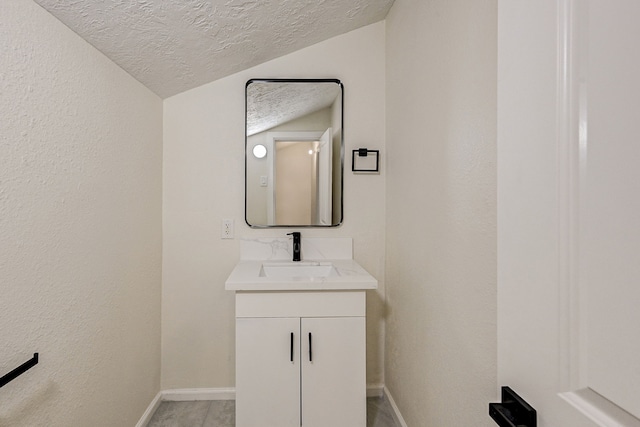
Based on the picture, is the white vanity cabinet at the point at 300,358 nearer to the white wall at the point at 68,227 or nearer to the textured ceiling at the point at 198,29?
the white wall at the point at 68,227

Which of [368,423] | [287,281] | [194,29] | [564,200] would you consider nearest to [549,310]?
[564,200]

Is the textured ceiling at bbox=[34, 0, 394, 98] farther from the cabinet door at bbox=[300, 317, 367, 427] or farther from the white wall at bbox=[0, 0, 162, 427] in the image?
the cabinet door at bbox=[300, 317, 367, 427]

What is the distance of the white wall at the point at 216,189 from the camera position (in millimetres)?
2178

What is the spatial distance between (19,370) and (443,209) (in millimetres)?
1448

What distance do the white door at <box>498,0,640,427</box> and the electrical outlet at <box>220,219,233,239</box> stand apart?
1837 millimetres

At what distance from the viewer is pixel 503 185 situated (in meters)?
0.59

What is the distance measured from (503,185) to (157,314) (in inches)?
83.1

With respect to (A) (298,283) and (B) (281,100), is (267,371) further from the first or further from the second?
(B) (281,100)

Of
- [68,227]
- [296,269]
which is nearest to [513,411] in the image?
[68,227]

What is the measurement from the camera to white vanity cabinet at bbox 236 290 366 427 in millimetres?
1643

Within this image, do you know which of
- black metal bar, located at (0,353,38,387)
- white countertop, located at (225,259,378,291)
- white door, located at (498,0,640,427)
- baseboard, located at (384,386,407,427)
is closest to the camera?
white door, located at (498,0,640,427)

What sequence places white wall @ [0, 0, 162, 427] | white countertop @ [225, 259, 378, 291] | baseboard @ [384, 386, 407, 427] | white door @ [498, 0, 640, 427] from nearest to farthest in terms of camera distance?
white door @ [498, 0, 640, 427] → white wall @ [0, 0, 162, 427] → white countertop @ [225, 259, 378, 291] → baseboard @ [384, 386, 407, 427]

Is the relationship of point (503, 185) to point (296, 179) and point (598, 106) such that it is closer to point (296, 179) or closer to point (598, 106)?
point (598, 106)

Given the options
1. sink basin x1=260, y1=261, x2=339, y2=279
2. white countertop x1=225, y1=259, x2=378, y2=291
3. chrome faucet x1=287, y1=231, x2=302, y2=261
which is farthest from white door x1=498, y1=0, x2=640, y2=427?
chrome faucet x1=287, y1=231, x2=302, y2=261
